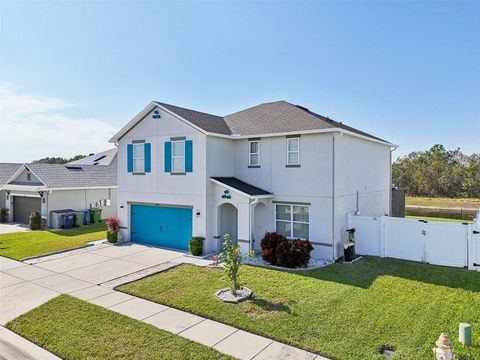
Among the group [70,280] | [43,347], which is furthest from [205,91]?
[43,347]

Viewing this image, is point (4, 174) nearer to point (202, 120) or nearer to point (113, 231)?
point (113, 231)

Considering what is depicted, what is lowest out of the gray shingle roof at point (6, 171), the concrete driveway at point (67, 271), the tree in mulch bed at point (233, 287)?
the concrete driveway at point (67, 271)

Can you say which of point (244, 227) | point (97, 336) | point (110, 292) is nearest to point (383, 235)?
point (244, 227)

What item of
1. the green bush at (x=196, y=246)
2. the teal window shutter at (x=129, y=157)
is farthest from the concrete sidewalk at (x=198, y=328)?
the teal window shutter at (x=129, y=157)

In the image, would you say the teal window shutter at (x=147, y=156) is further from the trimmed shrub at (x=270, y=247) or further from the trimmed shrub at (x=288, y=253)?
the trimmed shrub at (x=288, y=253)

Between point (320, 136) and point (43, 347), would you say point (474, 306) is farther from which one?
point (43, 347)

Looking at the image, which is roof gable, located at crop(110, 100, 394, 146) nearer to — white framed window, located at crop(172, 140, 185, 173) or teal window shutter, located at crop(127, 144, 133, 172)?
teal window shutter, located at crop(127, 144, 133, 172)

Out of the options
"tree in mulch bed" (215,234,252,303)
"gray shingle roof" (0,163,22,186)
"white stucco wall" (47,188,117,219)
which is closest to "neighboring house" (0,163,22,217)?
"gray shingle roof" (0,163,22,186)
